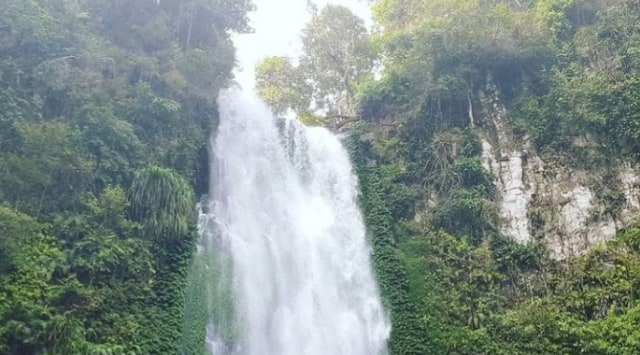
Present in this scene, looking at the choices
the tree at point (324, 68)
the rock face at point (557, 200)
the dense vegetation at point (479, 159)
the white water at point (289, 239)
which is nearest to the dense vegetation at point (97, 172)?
the white water at point (289, 239)

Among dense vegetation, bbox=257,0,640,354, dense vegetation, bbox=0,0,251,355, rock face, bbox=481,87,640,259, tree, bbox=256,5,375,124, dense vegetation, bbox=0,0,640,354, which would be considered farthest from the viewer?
tree, bbox=256,5,375,124

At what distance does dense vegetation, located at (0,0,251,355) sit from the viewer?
10773 millimetres

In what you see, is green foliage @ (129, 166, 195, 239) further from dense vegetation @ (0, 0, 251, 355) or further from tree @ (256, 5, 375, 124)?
tree @ (256, 5, 375, 124)

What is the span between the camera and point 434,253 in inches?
604

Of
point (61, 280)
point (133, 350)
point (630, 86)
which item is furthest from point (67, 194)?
point (630, 86)

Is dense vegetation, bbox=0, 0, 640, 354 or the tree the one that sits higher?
the tree

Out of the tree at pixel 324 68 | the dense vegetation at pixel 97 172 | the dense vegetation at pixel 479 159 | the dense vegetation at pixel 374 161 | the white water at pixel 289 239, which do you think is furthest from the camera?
the tree at pixel 324 68

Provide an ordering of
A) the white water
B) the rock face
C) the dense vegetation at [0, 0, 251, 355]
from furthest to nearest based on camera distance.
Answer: the rock face < the white water < the dense vegetation at [0, 0, 251, 355]

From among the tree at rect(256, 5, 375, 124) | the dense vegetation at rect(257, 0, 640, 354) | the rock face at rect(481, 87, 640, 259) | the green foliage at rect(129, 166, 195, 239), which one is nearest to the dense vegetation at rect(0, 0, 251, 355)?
the green foliage at rect(129, 166, 195, 239)

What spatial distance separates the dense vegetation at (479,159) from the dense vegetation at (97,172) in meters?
5.04

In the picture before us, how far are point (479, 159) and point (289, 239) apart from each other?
18.6ft

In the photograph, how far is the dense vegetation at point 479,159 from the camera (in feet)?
43.6

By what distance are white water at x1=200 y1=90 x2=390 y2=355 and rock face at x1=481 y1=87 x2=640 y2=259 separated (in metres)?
3.88

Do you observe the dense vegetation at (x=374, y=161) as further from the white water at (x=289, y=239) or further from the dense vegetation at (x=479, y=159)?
the white water at (x=289, y=239)
